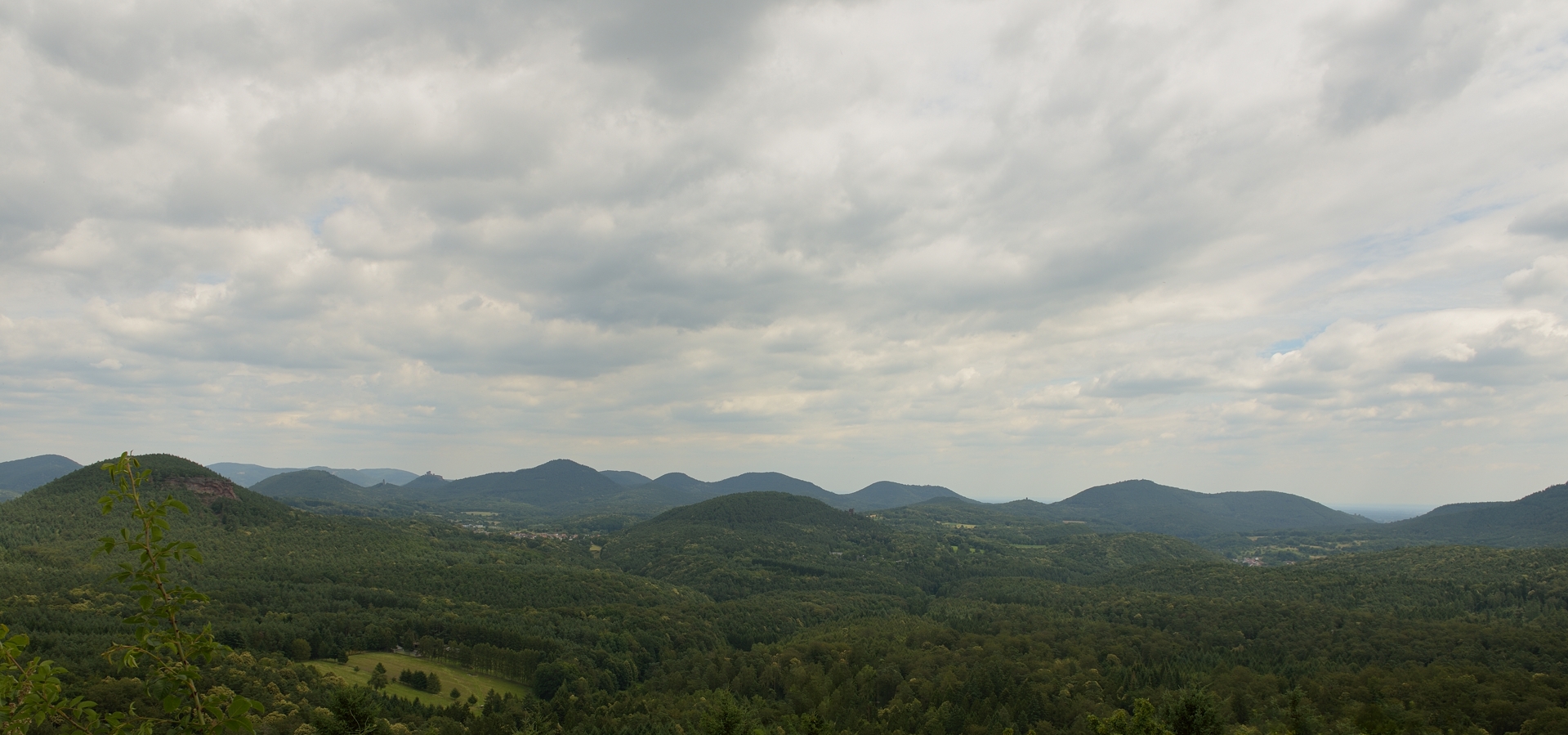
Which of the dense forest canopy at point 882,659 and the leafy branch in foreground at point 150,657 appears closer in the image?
the leafy branch in foreground at point 150,657

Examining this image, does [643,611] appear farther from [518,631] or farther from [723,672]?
[723,672]

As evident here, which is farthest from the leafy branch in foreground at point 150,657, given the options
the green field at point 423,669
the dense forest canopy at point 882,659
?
the green field at point 423,669

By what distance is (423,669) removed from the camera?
142 meters

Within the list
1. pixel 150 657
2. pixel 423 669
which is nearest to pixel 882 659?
pixel 423 669

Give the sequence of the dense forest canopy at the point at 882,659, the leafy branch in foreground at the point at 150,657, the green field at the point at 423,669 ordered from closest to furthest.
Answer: the leafy branch in foreground at the point at 150,657
the dense forest canopy at the point at 882,659
the green field at the point at 423,669

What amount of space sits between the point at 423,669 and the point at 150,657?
518 feet

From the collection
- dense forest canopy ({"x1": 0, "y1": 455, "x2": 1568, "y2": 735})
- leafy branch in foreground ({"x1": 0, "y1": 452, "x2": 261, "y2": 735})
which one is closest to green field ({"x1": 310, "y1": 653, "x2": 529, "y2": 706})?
dense forest canopy ({"x1": 0, "y1": 455, "x2": 1568, "y2": 735})

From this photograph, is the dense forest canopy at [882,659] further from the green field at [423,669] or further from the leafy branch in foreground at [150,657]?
the leafy branch in foreground at [150,657]

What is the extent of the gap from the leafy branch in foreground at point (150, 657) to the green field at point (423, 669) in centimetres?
13276

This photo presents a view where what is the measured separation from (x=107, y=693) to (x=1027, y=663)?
14853cm

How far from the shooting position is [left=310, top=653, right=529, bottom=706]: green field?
5074 inches

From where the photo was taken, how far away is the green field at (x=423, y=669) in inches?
5074

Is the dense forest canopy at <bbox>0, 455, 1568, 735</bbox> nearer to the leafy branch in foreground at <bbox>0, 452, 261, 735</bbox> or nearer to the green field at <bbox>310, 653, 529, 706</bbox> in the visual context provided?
the green field at <bbox>310, 653, 529, 706</bbox>

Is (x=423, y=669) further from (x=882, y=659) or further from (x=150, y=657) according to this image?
(x=150, y=657)
